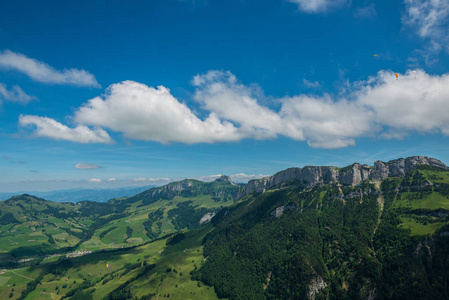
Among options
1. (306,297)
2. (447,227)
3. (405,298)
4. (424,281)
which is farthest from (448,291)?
(306,297)

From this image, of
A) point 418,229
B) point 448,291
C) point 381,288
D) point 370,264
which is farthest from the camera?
point 418,229

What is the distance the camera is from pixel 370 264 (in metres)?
184

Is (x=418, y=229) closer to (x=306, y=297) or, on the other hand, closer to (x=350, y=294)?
(x=350, y=294)

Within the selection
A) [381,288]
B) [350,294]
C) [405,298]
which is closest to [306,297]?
[350,294]

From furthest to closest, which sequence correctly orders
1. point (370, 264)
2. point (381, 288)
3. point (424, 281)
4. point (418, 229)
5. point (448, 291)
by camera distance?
point (418, 229) → point (370, 264) → point (381, 288) → point (424, 281) → point (448, 291)

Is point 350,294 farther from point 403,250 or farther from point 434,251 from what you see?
point 434,251

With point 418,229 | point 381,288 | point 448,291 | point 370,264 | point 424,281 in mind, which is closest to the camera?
point 448,291

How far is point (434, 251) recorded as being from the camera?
169500mm

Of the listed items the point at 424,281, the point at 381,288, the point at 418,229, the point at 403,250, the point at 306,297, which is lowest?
the point at 306,297

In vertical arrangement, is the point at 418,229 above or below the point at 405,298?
above

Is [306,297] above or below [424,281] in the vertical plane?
below

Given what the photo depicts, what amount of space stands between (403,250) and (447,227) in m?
36.3

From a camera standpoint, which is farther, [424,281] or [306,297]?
[306,297]

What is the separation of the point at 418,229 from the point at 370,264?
199ft
